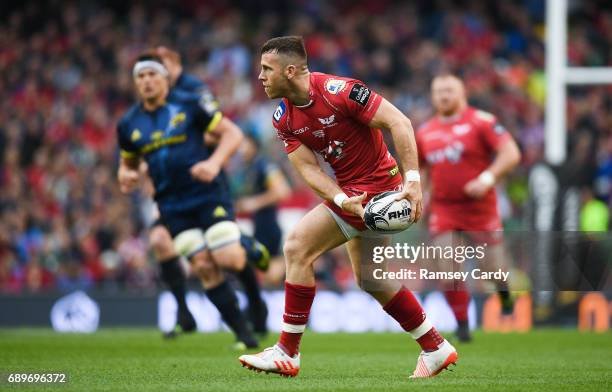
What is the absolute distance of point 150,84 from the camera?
31.2 ft

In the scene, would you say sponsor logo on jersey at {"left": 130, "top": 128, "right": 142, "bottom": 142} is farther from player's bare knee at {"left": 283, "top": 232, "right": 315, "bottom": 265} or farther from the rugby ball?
the rugby ball

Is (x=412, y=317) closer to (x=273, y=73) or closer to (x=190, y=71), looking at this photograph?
(x=273, y=73)

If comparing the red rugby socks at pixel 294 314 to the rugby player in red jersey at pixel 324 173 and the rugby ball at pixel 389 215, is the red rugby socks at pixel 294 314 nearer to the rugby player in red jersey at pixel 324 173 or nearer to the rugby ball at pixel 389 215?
the rugby player in red jersey at pixel 324 173

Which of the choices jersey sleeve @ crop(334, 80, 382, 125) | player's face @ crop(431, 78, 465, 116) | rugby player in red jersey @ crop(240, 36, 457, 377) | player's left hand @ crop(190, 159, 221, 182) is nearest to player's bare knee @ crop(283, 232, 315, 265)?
rugby player in red jersey @ crop(240, 36, 457, 377)

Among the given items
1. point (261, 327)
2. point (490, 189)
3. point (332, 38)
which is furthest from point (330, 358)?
point (332, 38)

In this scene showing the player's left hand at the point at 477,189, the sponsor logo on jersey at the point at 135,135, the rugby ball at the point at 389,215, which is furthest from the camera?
the player's left hand at the point at 477,189

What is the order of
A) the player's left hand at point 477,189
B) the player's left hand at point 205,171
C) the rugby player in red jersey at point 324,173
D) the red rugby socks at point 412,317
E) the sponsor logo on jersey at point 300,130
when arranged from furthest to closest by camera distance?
the player's left hand at point 477,189 < the player's left hand at point 205,171 < the red rugby socks at point 412,317 < the sponsor logo on jersey at point 300,130 < the rugby player in red jersey at point 324,173

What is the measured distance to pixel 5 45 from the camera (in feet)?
70.9

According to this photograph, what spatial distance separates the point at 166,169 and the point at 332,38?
12.6m

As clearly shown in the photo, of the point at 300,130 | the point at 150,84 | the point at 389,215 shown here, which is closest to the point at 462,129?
the point at 150,84

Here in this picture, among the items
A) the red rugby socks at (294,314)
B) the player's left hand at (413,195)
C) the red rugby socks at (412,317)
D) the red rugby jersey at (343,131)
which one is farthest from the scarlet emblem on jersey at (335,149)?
the red rugby socks at (412,317)

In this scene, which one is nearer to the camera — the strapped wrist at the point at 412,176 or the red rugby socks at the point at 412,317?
the strapped wrist at the point at 412,176

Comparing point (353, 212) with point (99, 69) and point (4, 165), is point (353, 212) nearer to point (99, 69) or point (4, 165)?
point (4, 165)

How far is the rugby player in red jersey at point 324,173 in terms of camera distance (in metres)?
6.80
